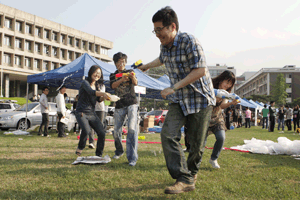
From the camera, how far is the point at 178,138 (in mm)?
2863

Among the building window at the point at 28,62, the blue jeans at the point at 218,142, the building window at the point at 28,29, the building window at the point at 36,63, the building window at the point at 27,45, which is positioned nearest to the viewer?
the blue jeans at the point at 218,142

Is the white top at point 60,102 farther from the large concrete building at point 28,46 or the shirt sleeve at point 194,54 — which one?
the large concrete building at point 28,46

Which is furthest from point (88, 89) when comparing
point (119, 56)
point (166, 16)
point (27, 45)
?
point (27, 45)

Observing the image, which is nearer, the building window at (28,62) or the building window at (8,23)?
the building window at (8,23)

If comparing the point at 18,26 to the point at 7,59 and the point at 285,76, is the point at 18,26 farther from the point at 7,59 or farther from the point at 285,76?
the point at 285,76

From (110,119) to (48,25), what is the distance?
46.3 metres

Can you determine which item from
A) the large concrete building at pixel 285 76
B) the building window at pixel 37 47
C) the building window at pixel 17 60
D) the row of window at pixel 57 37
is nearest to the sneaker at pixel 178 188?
the building window at pixel 17 60

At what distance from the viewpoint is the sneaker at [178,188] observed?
2.70m

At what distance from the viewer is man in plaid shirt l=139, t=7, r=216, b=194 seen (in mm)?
2705

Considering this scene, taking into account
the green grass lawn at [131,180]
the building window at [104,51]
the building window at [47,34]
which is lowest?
the green grass lawn at [131,180]

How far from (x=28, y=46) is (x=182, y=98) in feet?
182

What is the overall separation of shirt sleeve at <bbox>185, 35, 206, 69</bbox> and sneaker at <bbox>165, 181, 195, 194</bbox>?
4.22 ft

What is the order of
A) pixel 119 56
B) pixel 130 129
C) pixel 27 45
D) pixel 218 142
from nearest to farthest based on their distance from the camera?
pixel 218 142, pixel 130 129, pixel 119 56, pixel 27 45

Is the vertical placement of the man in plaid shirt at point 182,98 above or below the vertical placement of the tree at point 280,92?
below
